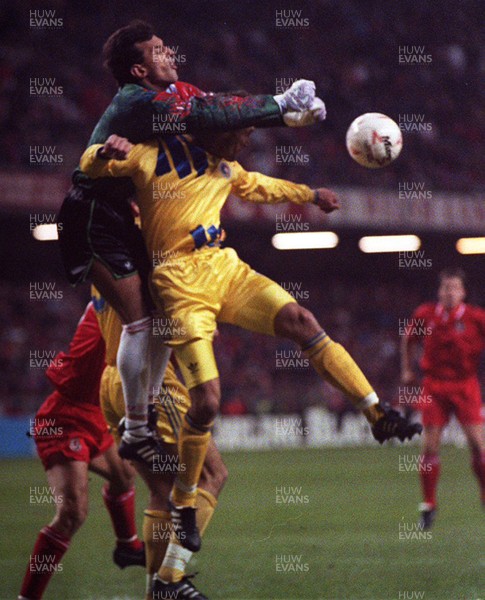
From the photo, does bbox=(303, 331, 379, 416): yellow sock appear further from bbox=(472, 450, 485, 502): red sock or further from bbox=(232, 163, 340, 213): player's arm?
bbox=(472, 450, 485, 502): red sock

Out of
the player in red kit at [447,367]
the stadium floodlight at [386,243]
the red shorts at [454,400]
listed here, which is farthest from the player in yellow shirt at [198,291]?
the stadium floodlight at [386,243]

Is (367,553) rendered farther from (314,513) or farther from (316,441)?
(316,441)

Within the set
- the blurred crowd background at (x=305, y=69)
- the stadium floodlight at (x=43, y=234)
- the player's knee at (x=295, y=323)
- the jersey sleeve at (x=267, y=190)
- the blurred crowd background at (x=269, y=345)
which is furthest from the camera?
the blurred crowd background at (x=269, y=345)

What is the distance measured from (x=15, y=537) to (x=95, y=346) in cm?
357

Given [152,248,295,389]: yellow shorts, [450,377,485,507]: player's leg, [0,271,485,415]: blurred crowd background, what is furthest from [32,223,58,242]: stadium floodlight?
[152,248,295,389]: yellow shorts

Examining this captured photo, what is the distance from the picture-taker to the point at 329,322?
19.7 metres

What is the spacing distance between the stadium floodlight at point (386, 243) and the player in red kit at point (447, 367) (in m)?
10.6

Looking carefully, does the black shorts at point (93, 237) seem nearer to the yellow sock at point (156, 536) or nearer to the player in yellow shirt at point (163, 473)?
the player in yellow shirt at point (163, 473)

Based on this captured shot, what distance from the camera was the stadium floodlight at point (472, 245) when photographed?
66.7ft

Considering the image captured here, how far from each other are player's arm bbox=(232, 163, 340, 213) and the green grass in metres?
2.01

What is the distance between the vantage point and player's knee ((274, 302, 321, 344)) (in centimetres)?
464

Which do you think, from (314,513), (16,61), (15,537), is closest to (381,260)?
(16,61)

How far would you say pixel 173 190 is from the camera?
477 cm

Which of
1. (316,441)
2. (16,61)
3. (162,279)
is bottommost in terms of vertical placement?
(316,441)
